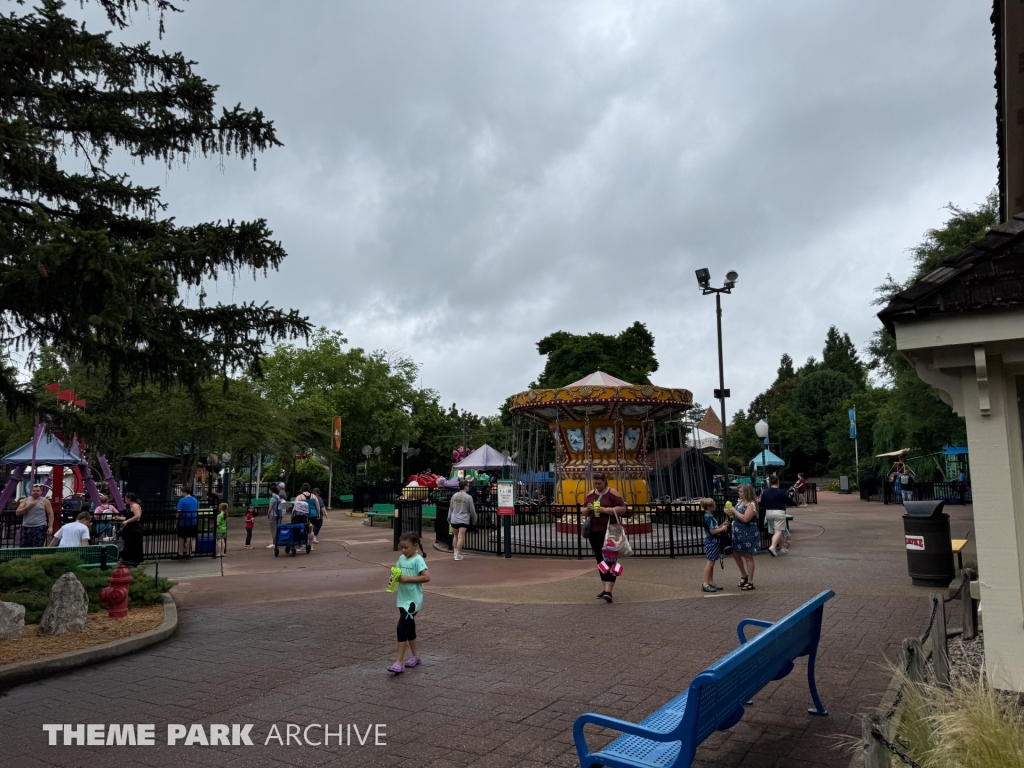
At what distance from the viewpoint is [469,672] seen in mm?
6734

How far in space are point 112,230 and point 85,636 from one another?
17.8 ft

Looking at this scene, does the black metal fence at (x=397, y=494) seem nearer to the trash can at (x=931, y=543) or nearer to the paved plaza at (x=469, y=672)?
the paved plaza at (x=469, y=672)

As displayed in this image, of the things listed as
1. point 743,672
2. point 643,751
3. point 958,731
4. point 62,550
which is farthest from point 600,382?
point 643,751

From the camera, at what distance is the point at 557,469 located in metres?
24.2

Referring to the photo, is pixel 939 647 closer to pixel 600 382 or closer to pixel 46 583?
pixel 46 583

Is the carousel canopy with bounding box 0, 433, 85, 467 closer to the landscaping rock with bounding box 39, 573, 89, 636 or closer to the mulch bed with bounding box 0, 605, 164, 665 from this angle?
the mulch bed with bounding box 0, 605, 164, 665

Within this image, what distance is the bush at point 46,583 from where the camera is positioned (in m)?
9.09

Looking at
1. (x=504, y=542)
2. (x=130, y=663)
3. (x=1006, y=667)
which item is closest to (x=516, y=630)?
(x=130, y=663)

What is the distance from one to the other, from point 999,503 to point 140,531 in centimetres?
1378

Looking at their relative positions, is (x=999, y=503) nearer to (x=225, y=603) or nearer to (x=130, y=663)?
(x=130, y=663)

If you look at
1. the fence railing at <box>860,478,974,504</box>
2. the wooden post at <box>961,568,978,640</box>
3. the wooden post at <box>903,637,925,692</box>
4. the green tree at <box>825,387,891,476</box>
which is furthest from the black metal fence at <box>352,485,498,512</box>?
the green tree at <box>825,387,891,476</box>

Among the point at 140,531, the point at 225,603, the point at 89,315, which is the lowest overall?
the point at 225,603

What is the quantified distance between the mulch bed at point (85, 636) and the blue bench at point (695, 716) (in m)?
6.45

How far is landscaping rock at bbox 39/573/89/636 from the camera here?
8383mm
